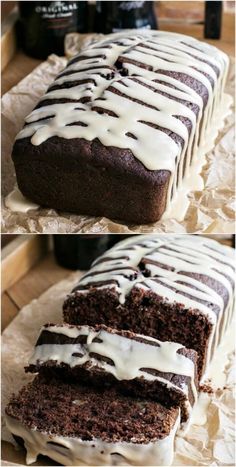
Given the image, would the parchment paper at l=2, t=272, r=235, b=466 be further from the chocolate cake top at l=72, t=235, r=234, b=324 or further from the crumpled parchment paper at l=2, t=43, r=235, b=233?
the crumpled parchment paper at l=2, t=43, r=235, b=233

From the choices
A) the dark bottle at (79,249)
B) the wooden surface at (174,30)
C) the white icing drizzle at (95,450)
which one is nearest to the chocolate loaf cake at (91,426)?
the white icing drizzle at (95,450)

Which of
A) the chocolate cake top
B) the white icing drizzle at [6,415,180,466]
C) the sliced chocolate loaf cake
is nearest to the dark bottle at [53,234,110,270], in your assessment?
the chocolate cake top

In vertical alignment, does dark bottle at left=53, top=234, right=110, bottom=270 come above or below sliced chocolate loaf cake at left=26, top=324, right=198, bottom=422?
below

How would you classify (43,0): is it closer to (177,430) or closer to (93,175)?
(93,175)

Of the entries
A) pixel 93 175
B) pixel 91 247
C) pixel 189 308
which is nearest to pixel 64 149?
pixel 93 175

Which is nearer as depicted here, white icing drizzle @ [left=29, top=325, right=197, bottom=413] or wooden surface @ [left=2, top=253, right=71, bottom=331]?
white icing drizzle @ [left=29, top=325, right=197, bottom=413]

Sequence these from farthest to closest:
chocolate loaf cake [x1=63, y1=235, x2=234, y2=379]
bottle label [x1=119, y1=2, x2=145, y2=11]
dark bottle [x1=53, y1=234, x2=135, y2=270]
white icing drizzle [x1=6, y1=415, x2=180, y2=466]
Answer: dark bottle [x1=53, y1=234, x2=135, y2=270] → bottle label [x1=119, y1=2, x2=145, y2=11] → chocolate loaf cake [x1=63, y1=235, x2=234, y2=379] → white icing drizzle [x1=6, y1=415, x2=180, y2=466]
